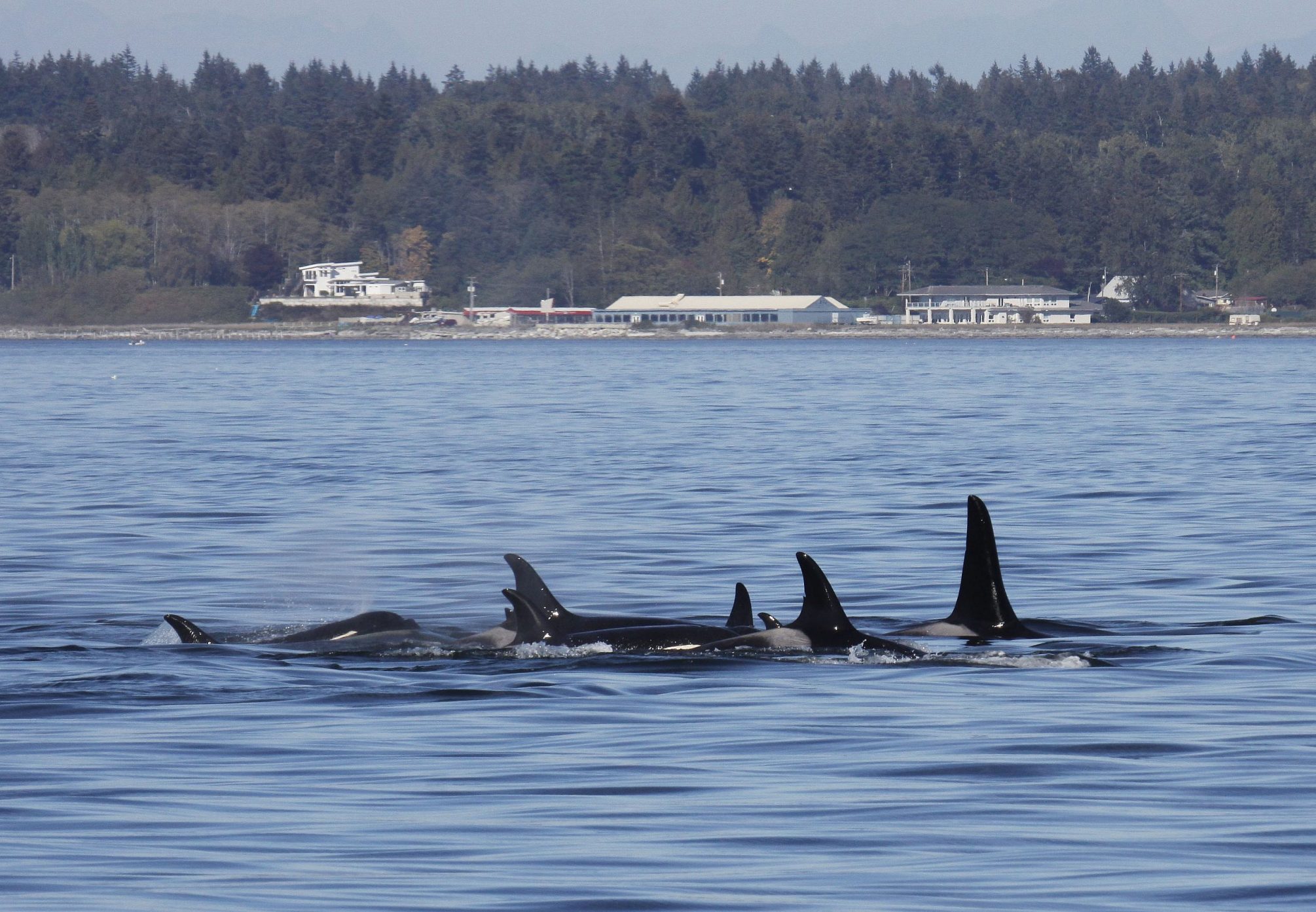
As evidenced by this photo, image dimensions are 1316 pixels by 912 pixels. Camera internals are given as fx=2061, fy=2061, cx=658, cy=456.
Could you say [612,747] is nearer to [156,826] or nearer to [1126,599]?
[156,826]

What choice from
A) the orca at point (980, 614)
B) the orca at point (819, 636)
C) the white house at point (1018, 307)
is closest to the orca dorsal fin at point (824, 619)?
the orca at point (819, 636)

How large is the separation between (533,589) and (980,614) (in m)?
3.29

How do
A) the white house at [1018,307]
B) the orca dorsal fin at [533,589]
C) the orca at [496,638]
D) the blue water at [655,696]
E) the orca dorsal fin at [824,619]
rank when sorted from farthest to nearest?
the white house at [1018,307]
the orca at [496,638]
the orca dorsal fin at [533,589]
the orca dorsal fin at [824,619]
the blue water at [655,696]

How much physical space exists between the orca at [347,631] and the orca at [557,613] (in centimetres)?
102

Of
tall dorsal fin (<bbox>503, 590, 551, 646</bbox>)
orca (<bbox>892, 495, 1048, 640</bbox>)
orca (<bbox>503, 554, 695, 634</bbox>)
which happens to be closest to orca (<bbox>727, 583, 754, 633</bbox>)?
orca (<bbox>503, 554, 695, 634</bbox>)

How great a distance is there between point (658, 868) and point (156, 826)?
2411mm

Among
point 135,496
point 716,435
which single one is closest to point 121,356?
point 716,435

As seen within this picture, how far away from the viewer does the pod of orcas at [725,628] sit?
45.8 ft

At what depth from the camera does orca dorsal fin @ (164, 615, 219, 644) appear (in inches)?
593

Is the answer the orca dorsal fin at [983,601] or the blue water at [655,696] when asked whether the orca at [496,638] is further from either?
the orca dorsal fin at [983,601]

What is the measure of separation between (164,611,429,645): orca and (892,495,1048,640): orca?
11.8ft

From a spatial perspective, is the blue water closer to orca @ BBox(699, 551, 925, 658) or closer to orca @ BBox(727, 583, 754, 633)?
orca @ BBox(699, 551, 925, 658)

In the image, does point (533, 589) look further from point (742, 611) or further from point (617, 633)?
point (742, 611)

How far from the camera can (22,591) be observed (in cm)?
1934
